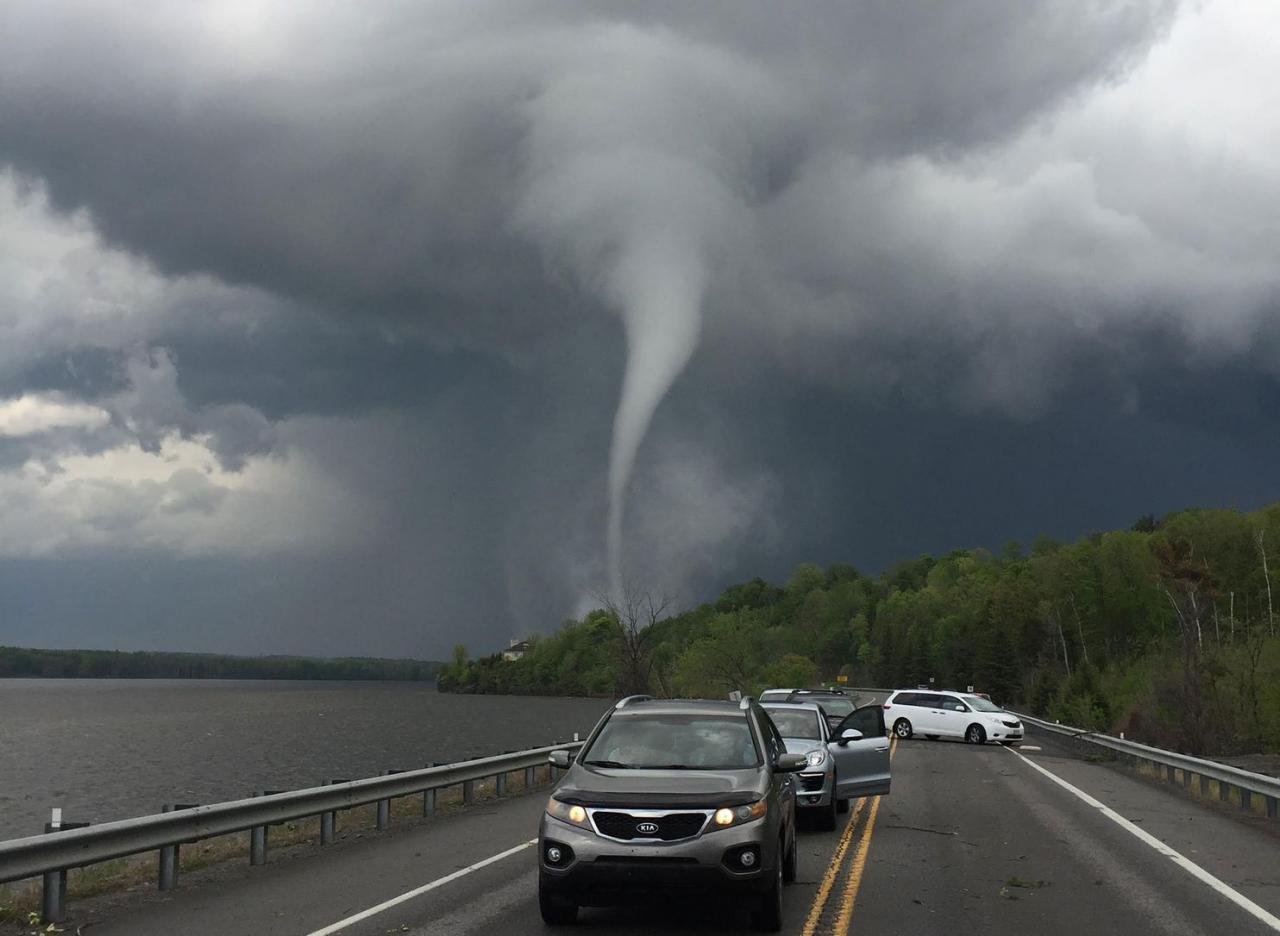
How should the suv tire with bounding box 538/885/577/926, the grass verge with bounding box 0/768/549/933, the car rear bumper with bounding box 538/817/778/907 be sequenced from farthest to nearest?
1. the grass verge with bounding box 0/768/549/933
2. the suv tire with bounding box 538/885/577/926
3. the car rear bumper with bounding box 538/817/778/907

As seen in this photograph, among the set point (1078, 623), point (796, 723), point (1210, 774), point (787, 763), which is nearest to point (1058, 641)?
point (1078, 623)

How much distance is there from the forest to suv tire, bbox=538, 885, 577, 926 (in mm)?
31003

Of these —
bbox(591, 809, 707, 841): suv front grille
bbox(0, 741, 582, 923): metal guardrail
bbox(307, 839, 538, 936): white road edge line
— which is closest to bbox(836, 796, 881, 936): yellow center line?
bbox(591, 809, 707, 841): suv front grille

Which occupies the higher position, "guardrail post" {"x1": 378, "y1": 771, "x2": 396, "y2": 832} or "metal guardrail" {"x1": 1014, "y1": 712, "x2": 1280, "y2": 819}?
"guardrail post" {"x1": 378, "y1": 771, "x2": 396, "y2": 832}

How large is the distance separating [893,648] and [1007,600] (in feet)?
132

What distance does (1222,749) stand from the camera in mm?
36188

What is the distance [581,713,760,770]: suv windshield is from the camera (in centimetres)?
1002

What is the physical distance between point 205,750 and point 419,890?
194 ft

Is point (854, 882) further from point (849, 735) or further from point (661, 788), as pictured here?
point (849, 735)

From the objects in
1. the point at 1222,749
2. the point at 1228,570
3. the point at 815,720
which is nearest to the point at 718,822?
the point at 815,720

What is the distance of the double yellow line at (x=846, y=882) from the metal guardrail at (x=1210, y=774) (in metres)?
6.21

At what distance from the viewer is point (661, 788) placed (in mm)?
9172

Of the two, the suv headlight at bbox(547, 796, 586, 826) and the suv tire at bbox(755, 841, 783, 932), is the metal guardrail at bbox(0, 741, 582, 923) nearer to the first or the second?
the suv headlight at bbox(547, 796, 586, 826)

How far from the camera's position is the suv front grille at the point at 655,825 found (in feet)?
29.1
